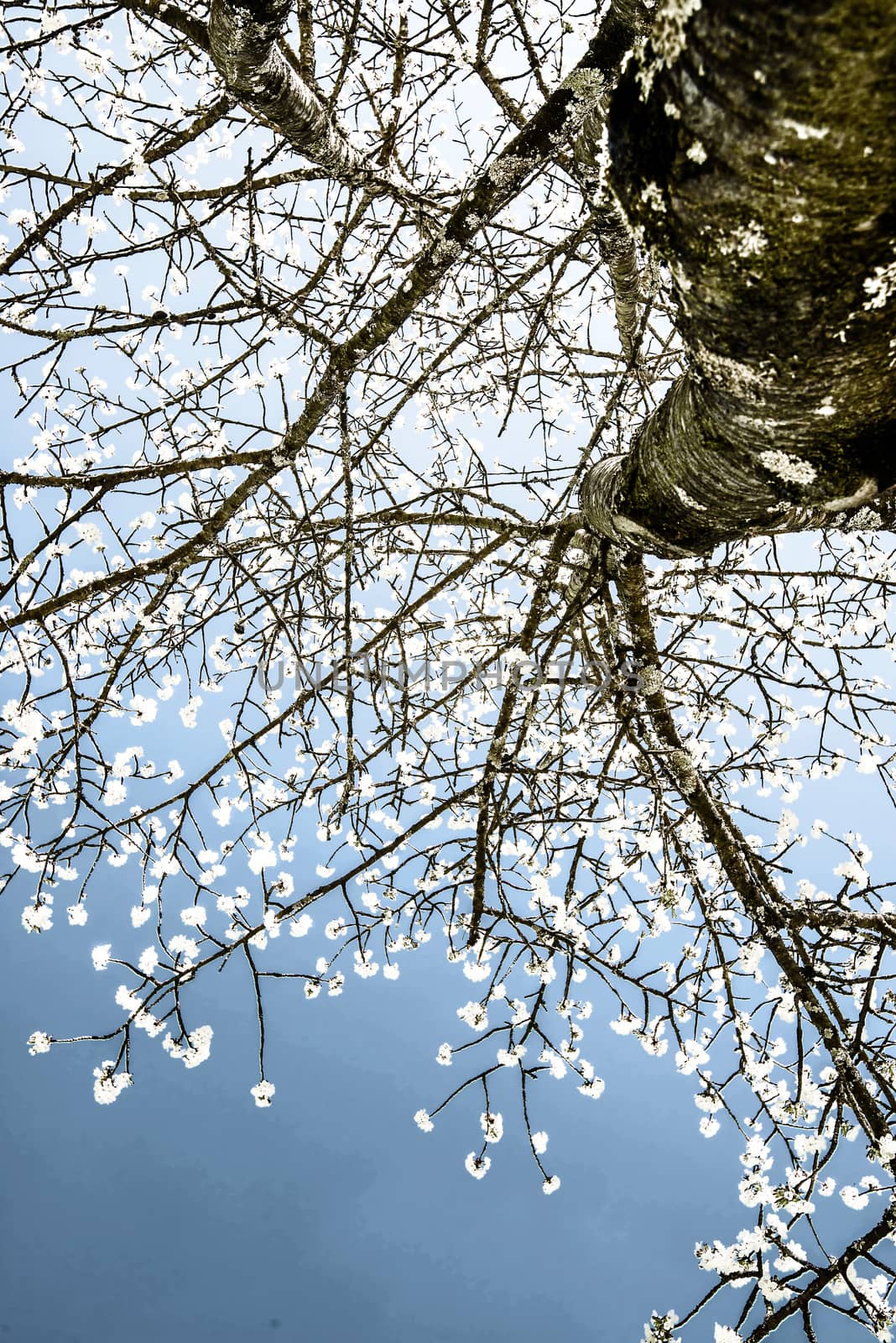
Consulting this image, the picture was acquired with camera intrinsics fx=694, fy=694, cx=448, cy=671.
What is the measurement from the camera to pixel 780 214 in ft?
1.87

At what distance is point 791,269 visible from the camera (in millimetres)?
599

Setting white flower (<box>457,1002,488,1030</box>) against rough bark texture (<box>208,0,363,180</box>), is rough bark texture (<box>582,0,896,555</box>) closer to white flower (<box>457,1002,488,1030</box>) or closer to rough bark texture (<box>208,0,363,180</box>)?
rough bark texture (<box>208,0,363,180</box>)

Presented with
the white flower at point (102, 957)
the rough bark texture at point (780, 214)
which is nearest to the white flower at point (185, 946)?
the white flower at point (102, 957)

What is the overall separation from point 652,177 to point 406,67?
2.96 m

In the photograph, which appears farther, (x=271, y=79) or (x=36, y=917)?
(x=36, y=917)

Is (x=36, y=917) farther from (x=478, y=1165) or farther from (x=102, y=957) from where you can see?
(x=478, y=1165)

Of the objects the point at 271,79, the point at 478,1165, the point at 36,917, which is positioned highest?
the point at 271,79

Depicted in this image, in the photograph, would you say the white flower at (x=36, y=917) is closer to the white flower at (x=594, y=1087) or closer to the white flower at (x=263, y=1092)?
the white flower at (x=263, y=1092)

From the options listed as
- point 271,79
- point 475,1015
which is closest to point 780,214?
point 271,79

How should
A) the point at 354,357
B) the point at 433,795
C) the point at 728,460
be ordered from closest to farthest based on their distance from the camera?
the point at 728,460 < the point at 354,357 < the point at 433,795

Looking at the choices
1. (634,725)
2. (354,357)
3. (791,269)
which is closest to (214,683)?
(354,357)

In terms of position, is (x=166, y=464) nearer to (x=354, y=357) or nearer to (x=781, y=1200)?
(x=354, y=357)

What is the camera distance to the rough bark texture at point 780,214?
1.64 ft

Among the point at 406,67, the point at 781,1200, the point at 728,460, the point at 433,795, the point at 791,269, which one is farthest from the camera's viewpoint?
the point at 433,795
